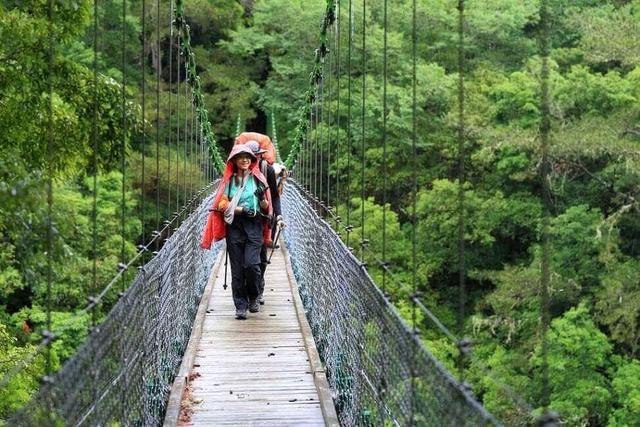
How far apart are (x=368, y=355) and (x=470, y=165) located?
14056mm

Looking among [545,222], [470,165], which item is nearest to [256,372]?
[545,222]

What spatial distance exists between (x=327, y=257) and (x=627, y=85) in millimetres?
10049

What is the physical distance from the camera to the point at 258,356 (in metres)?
4.13

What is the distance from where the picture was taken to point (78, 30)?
5.12 meters

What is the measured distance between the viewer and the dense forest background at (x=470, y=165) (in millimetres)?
10883

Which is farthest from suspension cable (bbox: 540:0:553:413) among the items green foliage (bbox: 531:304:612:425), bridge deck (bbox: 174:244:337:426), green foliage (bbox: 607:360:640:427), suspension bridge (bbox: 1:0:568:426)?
green foliage (bbox: 531:304:612:425)

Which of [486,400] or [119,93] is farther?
[486,400]

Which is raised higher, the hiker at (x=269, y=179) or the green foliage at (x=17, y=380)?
the hiker at (x=269, y=179)

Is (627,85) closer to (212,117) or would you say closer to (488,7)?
(488,7)

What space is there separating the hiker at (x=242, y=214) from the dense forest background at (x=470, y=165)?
3.81 feet

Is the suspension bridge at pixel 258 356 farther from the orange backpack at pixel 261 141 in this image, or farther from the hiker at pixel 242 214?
the orange backpack at pixel 261 141

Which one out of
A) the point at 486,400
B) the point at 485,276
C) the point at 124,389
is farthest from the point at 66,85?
the point at 485,276

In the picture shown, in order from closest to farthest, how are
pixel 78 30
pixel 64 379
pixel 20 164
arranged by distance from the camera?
pixel 64 379, pixel 20 164, pixel 78 30

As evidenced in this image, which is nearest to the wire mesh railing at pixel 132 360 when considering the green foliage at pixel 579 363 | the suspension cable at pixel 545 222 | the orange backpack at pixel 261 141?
the orange backpack at pixel 261 141
